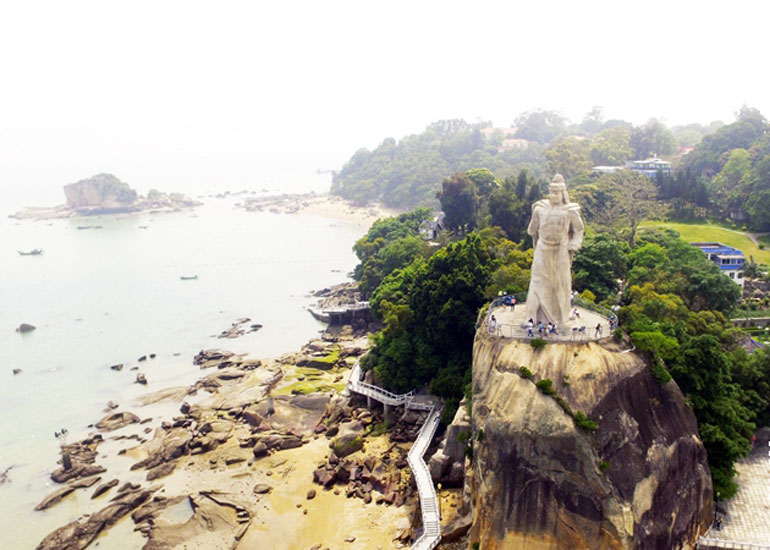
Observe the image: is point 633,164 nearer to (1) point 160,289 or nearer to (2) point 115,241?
(1) point 160,289

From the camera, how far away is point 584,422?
18.4m

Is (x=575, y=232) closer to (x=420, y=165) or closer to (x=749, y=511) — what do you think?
(x=749, y=511)

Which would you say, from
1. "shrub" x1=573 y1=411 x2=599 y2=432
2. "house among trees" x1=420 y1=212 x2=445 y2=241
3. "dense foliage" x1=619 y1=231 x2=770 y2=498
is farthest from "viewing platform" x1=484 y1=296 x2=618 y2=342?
"house among trees" x1=420 y1=212 x2=445 y2=241

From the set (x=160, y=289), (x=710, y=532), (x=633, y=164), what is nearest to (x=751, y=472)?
(x=710, y=532)

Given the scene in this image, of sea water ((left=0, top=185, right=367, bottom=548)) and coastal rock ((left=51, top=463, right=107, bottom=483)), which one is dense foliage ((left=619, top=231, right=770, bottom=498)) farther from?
coastal rock ((left=51, top=463, right=107, bottom=483))

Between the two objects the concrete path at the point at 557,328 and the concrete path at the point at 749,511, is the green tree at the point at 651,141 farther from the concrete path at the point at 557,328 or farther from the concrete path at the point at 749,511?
the concrete path at the point at 749,511

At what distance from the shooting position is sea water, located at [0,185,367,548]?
1388 inches

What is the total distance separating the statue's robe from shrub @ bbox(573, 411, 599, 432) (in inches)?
163

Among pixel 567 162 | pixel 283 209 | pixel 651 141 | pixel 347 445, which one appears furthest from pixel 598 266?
pixel 283 209

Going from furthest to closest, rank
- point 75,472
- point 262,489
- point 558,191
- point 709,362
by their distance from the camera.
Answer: point 75,472
point 262,489
point 709,362
point 558,191

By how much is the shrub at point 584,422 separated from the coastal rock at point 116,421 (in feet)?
92.0

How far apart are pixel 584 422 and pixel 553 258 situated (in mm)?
6094

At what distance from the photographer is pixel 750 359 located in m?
24.5

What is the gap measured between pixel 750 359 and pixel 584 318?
7.78 meters
